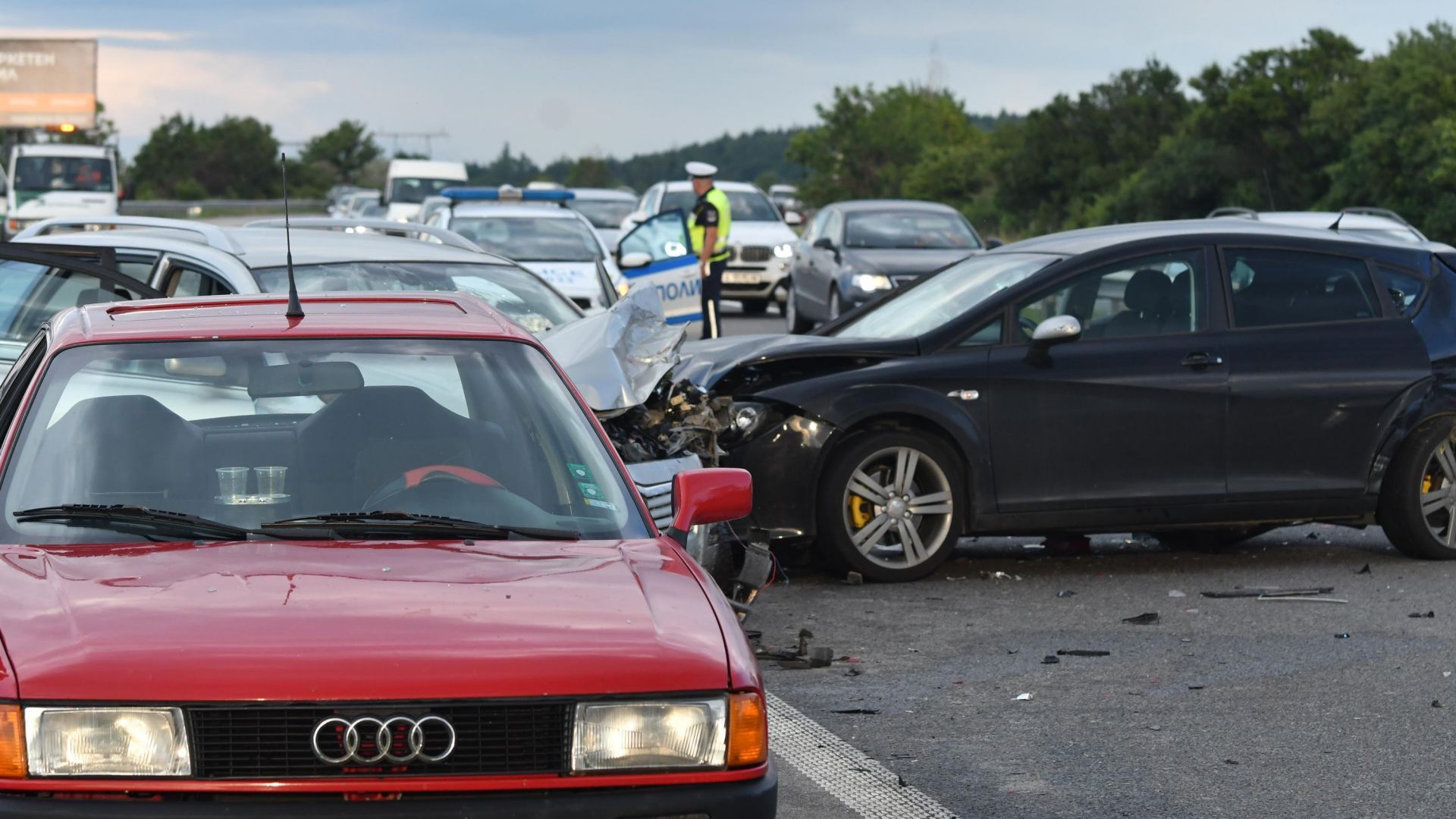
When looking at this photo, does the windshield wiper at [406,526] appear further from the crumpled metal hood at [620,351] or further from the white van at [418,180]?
the white van at [418,180]

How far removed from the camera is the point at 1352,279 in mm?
9523

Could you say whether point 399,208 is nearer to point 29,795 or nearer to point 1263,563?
point 1263,563

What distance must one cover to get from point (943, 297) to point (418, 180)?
3828 centimetres

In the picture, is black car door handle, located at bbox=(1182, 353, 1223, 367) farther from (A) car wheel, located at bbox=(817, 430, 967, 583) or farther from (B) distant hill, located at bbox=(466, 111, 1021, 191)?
(B) distant hill, located at bbox=(466, 111, 1021, 191)

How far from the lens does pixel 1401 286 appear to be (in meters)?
9.56

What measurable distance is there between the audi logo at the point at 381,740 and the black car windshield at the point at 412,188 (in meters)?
42.7

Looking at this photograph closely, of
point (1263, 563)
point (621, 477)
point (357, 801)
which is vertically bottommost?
point (1263, 563)

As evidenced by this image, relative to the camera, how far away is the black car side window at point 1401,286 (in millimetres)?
9531

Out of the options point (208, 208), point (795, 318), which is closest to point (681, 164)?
point (208, 208)

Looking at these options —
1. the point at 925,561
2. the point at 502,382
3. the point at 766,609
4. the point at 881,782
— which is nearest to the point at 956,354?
the point at 925,561

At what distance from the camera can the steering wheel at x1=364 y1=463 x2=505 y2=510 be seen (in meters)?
4.49

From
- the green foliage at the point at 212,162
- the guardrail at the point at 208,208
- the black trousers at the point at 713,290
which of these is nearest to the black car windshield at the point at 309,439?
the black trousers at the point at 713,290

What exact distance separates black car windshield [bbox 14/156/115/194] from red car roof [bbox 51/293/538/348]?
4301 cm

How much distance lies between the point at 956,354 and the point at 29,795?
6.19m
